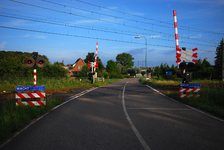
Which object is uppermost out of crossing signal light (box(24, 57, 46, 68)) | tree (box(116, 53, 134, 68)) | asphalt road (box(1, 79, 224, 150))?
tree (box(116, 53, 134, 68))

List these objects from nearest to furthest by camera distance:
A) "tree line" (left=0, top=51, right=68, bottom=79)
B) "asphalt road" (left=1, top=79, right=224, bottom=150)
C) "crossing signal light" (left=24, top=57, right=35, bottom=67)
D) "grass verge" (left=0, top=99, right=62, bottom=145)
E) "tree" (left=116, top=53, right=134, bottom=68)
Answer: "asphalt road" (left=1, top=79, right=224, bottom=150) < "grass verge" (left=0, top=99, right=62, bottom=145) < "crossing signal light" (left=24, top=57, right=35, bottom=67) < "tree line" (left=0, top=51, right=68, bottom=79) < "tree" (left=116, top=53, right=134, bottom=68)

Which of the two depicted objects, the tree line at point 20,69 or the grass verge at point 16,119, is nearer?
the grass verge at point 16,119

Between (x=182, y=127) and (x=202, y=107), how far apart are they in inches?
173

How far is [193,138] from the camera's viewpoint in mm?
5051

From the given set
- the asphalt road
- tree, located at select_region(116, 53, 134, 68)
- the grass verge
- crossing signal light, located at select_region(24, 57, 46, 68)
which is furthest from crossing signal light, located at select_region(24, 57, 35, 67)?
tree, located at select_region(116, 53, 134, 68)

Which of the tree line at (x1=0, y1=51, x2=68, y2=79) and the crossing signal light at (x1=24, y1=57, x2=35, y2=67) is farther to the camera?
the tree line at (x1=0, y1=51, x2=68, y2=79)

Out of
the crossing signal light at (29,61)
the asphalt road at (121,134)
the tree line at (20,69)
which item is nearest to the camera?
the asphalt road at (121,134)

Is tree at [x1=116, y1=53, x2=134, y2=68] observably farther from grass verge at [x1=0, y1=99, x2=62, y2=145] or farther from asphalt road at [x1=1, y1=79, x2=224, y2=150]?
asphalt road at [x1=1, y1=79, x2=224, y2=150]

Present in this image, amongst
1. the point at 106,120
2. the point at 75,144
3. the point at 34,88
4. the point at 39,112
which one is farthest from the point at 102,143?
the point at 34,88

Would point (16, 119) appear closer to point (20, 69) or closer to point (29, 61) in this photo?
point (29, 61)

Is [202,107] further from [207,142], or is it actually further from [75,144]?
[75,144]

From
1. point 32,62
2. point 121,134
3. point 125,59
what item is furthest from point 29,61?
point 125,59

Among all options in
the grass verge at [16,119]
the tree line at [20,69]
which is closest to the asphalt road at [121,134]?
the grass verge at [16,119]

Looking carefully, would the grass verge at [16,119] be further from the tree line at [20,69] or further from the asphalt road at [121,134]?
the tree line at [20,69]
